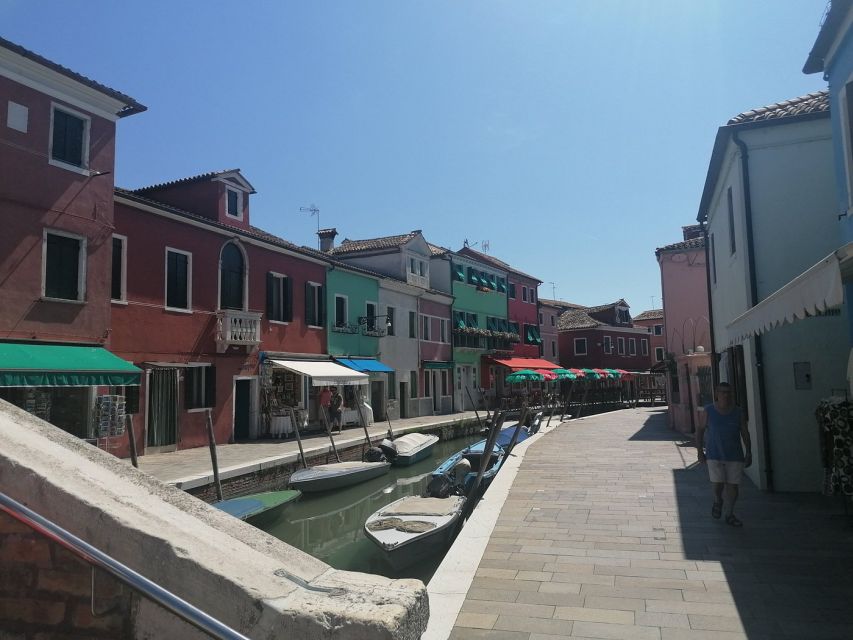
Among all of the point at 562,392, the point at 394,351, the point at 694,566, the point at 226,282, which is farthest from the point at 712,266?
the point at 562,392

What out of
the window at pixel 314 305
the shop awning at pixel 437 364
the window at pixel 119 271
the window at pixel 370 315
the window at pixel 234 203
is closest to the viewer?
the window at pixel 119 271

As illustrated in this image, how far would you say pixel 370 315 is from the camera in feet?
84.6

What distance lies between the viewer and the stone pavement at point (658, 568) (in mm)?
3898

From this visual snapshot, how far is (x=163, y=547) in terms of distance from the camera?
235cm

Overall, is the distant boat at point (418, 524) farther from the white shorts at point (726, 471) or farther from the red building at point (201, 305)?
the red building at point (201, 305)

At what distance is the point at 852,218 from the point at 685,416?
11644 mm

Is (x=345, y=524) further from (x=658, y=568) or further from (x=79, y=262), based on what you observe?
(x=658, y=568)

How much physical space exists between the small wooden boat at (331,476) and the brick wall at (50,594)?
11150mm

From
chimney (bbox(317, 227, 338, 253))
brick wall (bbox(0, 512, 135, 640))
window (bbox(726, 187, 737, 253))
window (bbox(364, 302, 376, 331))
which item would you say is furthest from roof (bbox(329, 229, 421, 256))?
brick wall (bbox(0, 512, 135, 640))

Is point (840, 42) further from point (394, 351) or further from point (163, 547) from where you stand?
point (394, 351)

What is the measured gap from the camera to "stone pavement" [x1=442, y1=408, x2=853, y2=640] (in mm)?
3898

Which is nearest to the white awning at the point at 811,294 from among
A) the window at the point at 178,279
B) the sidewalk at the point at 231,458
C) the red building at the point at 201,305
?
the sidewalk at the point at 231,458

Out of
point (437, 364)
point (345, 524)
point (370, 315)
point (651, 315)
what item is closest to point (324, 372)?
point (370, 315)

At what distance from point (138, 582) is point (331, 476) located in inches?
484
